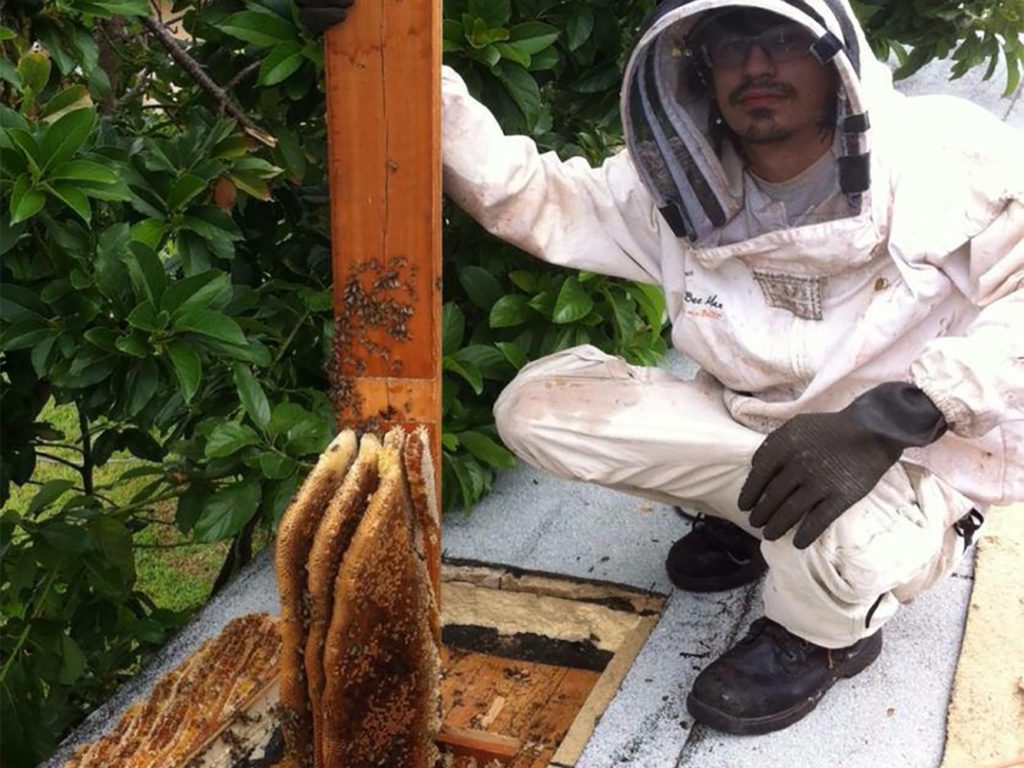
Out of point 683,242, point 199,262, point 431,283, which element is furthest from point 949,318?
point 199,262

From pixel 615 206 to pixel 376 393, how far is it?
805mm

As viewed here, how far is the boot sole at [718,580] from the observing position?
3115mm

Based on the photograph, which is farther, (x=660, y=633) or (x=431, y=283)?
(x=660, y=633)

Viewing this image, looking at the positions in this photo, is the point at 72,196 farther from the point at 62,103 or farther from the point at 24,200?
the point at 62,103

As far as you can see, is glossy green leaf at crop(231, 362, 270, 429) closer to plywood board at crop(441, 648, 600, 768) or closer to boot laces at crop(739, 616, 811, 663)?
plywood board at crop(441, 648, 600, 768)

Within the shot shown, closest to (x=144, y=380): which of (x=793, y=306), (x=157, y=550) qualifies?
(x=793, y=306)

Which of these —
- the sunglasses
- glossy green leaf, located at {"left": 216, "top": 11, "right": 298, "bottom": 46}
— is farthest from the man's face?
glossy green leaf, located at {"left": 216, "top": 11, "right": 298, "bottom": 46}

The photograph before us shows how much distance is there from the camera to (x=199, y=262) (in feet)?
8.98

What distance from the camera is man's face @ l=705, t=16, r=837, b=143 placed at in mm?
2562

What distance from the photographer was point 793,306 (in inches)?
108

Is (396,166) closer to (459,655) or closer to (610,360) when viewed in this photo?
(610,360)

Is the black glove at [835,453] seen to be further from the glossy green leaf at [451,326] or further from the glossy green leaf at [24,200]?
the glossy green leaf at [24,200]

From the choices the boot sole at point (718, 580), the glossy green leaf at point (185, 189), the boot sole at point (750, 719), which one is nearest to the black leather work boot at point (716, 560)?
the boot sole at point (718, 580)

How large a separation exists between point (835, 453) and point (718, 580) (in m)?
0.74
